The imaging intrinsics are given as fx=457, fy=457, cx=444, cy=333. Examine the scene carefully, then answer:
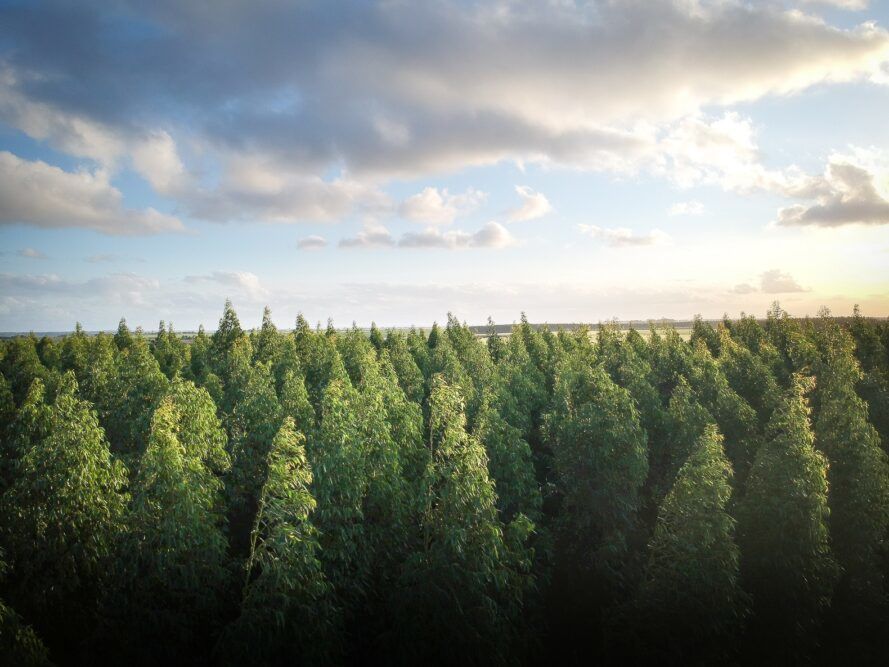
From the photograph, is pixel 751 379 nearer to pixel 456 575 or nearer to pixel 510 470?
pixel 510 470

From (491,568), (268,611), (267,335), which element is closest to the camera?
(268,611)

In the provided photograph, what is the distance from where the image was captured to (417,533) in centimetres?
2128

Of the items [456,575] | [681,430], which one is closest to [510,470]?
[456,575]

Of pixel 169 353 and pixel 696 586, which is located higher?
pixel 169 353

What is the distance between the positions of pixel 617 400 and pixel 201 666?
24885 mm

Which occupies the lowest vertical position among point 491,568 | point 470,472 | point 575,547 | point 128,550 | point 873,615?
point 873,615

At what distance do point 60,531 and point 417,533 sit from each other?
14357 millimetres

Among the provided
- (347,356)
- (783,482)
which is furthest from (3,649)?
(347,356)

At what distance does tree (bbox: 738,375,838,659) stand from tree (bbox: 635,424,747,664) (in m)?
4.76

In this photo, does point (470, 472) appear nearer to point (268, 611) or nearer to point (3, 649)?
point (268, 611)

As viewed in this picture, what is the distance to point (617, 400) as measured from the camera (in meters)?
29.4

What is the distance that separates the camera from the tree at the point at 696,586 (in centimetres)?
1891

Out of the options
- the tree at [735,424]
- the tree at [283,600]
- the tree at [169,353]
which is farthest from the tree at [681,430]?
the tree at [169,353]

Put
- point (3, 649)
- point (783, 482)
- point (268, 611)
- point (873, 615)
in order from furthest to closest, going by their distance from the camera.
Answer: point (873, 615), point (783, 482), point (268, 611), point (3, 649)
